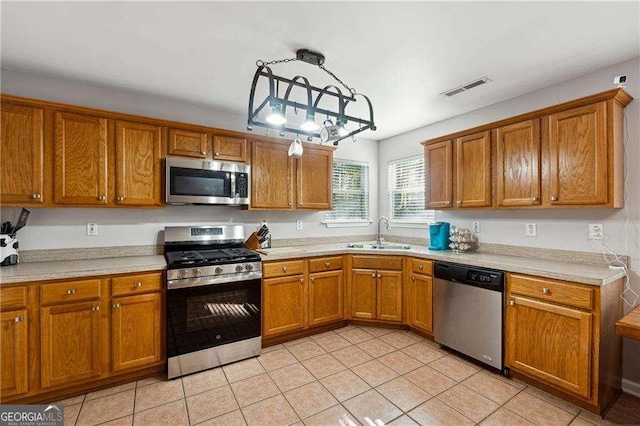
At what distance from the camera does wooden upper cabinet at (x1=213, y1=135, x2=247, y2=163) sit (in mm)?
3082

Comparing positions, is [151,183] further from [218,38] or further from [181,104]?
[218,38]

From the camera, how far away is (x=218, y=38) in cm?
204

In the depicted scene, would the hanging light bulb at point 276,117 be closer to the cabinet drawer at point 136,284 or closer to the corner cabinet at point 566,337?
the cabinet drawer at point 136,284

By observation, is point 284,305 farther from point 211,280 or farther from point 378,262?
point 378,262

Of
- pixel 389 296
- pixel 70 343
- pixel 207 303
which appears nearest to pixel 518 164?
pixel 389 296

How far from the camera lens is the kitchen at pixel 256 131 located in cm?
226

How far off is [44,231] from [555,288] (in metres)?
4.15

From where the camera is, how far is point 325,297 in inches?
133

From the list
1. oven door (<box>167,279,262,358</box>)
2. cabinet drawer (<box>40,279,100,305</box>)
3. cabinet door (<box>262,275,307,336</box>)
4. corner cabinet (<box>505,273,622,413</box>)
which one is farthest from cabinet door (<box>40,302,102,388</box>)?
corner cabinet (<box>505,273,622,413</box>)

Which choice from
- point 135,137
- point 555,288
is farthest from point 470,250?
point 135,137

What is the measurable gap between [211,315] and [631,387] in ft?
11.2

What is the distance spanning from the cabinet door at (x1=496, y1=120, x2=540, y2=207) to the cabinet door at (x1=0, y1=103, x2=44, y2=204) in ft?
13.0

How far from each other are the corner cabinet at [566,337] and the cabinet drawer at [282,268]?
194 centimetres
